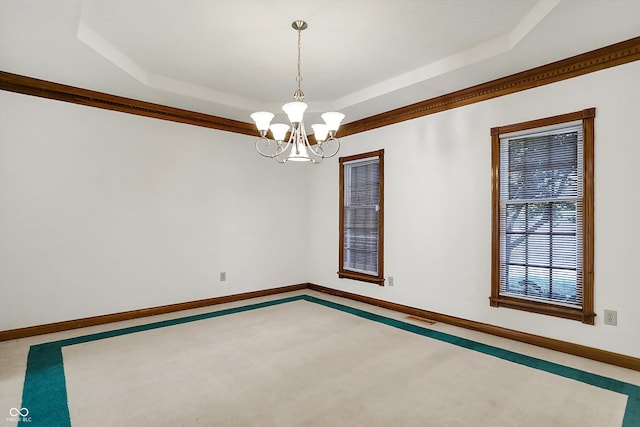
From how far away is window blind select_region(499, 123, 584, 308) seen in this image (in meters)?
3.16

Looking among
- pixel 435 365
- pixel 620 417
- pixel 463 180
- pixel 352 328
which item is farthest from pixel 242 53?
pixel 620 417

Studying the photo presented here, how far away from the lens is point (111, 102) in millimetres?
4070

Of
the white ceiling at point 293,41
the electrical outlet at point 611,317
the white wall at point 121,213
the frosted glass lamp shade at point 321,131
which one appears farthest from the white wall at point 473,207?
the frosted glass lamp shade at point 321,131

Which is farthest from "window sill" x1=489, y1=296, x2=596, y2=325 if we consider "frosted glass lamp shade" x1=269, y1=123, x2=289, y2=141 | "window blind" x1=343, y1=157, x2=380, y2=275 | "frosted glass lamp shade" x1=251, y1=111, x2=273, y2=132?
"frosted glass lamp shade" x1=251, y1=111, x2=273, y2=132

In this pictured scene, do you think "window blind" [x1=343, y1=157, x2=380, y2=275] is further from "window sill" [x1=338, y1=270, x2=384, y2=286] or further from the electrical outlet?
the electrical outlet

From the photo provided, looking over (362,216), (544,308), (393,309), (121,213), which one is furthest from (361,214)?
(121,213)

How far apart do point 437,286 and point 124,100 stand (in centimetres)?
432

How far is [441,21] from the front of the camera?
9.17 feet

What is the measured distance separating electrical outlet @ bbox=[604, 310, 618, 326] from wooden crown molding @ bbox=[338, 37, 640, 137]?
2.07 meters

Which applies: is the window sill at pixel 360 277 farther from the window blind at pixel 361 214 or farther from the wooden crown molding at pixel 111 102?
the wooden crown molding at pixel 111 102

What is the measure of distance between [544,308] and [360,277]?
7.78ft

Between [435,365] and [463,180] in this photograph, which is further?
[463,180]

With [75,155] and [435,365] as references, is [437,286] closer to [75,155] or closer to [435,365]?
[435,365]

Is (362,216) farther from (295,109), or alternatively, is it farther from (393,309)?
(295,109)
